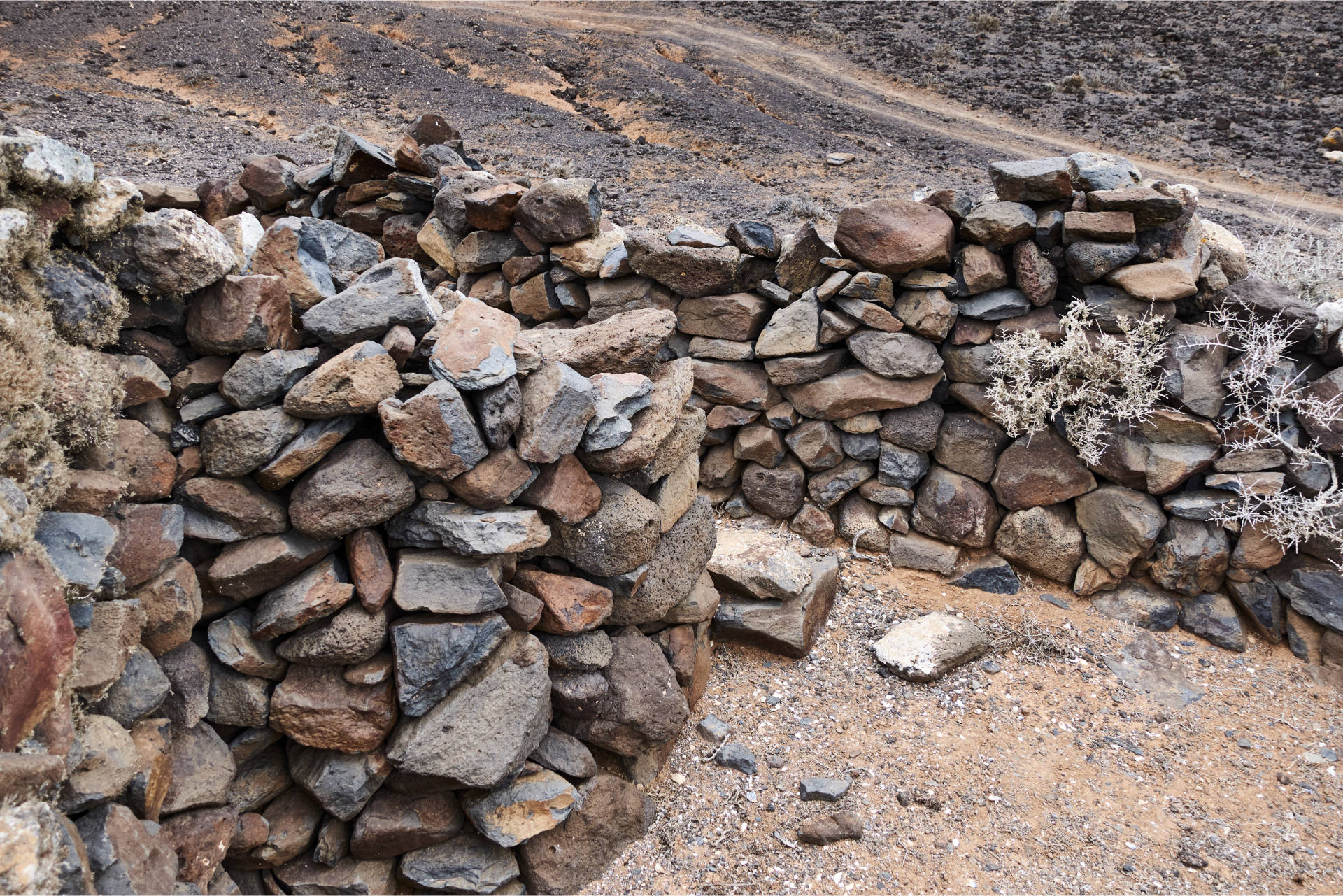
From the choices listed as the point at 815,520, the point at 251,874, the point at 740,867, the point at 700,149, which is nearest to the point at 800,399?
the point at 815,520

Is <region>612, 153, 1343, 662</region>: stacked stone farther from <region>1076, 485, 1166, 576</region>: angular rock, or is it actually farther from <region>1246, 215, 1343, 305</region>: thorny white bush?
<region>1246, 215, 1343, 305</region>: thorny white bush

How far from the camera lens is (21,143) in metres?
2.63

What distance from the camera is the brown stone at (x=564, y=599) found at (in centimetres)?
374

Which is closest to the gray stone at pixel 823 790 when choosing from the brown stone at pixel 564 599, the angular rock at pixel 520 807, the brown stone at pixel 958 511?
the angular rock at pixel 520 807

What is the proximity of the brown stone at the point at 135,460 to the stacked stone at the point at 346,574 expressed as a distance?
1 cm

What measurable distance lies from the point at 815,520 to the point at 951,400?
1.33 metres

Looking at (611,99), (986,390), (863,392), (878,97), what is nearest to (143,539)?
(863,392)

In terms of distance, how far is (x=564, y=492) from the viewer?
365cm

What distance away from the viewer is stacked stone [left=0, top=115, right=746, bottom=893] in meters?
2.89

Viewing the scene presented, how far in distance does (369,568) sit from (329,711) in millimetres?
586

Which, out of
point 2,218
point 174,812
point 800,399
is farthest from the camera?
point 800,399

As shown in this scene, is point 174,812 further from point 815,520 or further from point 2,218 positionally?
→ point 815,520

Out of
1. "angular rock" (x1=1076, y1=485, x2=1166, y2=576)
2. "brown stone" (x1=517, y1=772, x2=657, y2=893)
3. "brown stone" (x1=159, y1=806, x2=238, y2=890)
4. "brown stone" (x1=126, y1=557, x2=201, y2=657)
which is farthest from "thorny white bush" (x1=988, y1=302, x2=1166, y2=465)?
"brown stone" (x1=159, y1=806, x2=238, y2=890)

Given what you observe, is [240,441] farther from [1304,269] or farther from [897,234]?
[1304,269]
